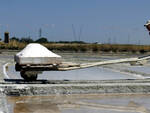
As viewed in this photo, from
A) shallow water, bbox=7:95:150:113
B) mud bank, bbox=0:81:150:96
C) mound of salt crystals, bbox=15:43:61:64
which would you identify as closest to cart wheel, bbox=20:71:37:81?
mound of salt crystals, bbox=15:43:61:64

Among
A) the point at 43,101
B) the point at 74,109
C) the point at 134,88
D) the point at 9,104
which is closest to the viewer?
the point at 74,109

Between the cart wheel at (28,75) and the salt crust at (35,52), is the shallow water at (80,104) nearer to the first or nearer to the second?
the salt crust at (35,52)

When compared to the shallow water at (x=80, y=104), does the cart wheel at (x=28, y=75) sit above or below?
above

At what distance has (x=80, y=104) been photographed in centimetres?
501

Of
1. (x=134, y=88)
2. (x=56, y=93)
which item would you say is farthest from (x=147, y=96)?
(x=56, y=93)

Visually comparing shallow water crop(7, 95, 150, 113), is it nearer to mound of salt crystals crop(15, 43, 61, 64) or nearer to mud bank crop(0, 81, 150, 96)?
mud bank crop(0, 81, 150, 96)

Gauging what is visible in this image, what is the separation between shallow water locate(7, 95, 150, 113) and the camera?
455 centimetres

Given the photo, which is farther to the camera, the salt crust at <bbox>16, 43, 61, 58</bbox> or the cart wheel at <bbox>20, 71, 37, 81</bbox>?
the cart wheel at <bbox>20, 71, 37, 81</bbox>

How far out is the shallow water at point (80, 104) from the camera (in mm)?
4555

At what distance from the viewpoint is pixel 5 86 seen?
582 centimetres

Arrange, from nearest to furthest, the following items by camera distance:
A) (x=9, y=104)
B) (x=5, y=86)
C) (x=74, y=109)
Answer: (x=74, y=109) → (x=9, y=104) → (x=5, y=86)

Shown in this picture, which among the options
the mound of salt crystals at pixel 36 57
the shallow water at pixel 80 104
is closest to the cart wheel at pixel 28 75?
the mound of salt crystals at pixel 36 57

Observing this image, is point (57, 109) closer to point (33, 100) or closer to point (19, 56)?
point (33, 100)

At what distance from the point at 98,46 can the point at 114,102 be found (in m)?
22.5
